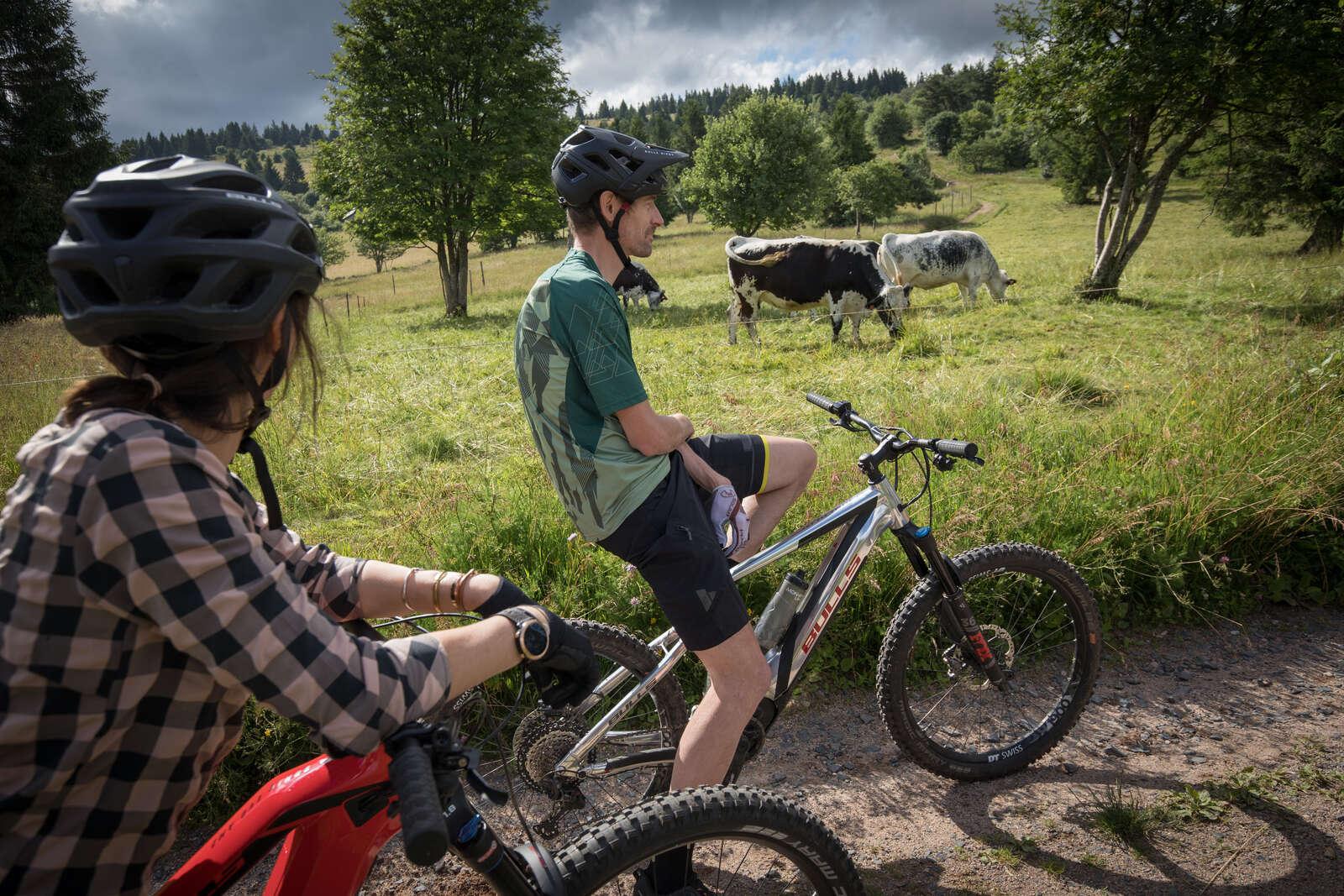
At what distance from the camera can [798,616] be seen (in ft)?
9.76

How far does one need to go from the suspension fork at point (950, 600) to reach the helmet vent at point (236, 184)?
256 centimetres

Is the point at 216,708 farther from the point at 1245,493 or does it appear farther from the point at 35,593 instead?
the point at 1245,493

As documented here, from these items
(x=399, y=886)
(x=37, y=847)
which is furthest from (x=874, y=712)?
(x=37, y=847)

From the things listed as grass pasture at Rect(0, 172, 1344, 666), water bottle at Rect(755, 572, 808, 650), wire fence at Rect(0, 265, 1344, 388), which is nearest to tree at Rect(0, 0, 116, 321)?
grass pasture at Rect(0, 172, 1344, 666)

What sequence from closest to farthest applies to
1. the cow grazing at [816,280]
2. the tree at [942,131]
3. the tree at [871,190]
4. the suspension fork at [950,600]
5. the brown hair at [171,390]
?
1. the brown hair at [171,390]
2. the suspension fork at [950,600]
3. the cow grazing at [816,280]
4. the tree at [871,190]
5. the tree at [942,131]

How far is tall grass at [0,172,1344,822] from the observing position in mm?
4434

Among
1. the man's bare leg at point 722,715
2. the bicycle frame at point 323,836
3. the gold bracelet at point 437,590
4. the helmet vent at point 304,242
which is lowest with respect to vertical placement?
the man's bare leg at point 722,715

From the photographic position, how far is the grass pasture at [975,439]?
445cm

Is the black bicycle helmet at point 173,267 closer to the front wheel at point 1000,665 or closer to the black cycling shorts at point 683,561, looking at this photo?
the black cycling shorts at point 683,561

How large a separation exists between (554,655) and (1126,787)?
9.86 feet

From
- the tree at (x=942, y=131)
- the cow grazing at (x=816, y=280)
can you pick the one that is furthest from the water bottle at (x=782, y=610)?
the tree at (x=942, y=131)

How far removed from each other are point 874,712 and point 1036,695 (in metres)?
0.91

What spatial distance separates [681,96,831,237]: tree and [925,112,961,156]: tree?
246 feet

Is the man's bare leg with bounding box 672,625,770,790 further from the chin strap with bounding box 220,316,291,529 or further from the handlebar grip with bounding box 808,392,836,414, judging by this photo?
the chin strap with bounding box 220,316,291,529
